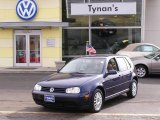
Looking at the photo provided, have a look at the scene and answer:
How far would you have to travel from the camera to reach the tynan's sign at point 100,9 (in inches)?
1056

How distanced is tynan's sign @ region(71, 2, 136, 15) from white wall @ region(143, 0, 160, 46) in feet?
13.4

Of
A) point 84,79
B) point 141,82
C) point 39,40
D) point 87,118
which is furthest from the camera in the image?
point 39,40

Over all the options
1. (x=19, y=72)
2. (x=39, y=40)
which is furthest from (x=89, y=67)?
(x=39, y=40)

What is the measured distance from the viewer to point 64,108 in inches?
411

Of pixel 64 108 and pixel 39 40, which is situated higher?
pixel 39 40

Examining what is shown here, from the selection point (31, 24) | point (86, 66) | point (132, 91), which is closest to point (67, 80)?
point (86, 66)

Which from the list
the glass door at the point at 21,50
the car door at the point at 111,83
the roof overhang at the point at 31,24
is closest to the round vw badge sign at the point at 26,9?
the roof overhang at the point at 31,24

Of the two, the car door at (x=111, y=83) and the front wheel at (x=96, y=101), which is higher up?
the car door at (x=111, y=83)

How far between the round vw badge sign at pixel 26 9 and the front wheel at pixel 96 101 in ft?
54.4

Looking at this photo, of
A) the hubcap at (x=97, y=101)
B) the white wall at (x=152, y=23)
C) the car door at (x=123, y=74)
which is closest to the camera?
the hubcap at (x=97, y=101)

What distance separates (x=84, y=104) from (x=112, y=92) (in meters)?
1.63

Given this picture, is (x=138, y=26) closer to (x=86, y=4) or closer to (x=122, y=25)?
(x=122, y=25)

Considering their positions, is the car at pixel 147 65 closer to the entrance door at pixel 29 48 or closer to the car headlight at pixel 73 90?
the entrance door at pixel 29 48

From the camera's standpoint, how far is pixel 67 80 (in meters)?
10.3
